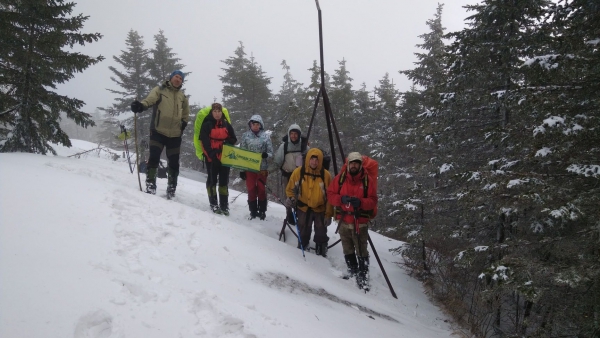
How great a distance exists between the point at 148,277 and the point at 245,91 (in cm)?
2726

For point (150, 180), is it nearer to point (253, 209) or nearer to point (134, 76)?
point (253, 209)

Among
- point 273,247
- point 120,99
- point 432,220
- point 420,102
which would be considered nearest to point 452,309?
point 432,220

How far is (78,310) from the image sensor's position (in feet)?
8.56

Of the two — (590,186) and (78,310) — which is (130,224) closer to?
(78,310)

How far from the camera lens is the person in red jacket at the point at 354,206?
6.09m

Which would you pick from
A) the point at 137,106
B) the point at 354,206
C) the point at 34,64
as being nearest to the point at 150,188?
the point at 137,106

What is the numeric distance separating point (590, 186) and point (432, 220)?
525 cm

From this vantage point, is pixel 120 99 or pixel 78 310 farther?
pixel 120 99

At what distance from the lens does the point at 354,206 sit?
5973 mm

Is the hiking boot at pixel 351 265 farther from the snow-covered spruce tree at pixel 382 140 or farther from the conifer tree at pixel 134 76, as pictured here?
the conifer tree at pixel 134 76

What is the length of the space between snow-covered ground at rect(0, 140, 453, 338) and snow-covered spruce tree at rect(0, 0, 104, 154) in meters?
5.40

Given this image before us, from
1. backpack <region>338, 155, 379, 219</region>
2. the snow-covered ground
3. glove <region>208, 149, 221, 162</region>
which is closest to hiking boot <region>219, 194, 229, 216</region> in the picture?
glove <region>208, 149, 221, 162</region>

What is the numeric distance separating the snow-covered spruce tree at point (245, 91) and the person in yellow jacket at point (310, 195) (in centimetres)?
2178

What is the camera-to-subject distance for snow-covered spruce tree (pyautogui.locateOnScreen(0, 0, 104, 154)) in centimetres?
919
